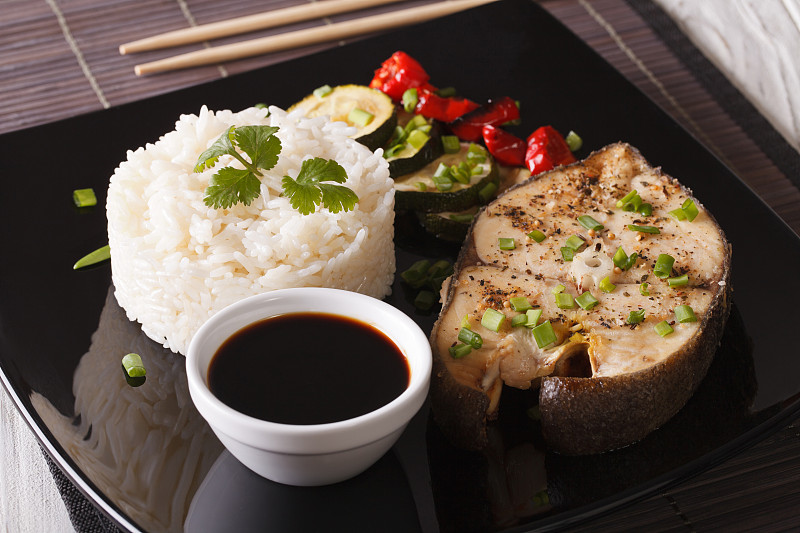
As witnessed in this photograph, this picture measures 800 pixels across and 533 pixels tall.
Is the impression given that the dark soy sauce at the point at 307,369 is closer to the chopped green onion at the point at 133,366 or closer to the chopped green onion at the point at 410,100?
the chopped green onion at the point at 133,366

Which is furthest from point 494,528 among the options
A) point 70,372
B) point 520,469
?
point 70,372

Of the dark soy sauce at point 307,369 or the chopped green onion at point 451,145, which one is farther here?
the chopped green onion at point 451,145

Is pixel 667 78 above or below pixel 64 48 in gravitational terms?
below

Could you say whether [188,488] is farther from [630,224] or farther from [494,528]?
[630,224]

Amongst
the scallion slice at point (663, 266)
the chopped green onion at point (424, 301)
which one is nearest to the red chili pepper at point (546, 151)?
the chopped green onion at point (424, 301)

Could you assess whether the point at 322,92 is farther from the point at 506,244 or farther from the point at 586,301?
the point at 586,301
